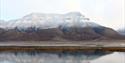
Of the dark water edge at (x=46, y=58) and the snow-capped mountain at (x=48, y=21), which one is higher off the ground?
the snow-capped mountain at (x=48, y=21)

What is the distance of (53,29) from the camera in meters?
4.70

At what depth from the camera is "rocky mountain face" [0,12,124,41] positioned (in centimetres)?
464

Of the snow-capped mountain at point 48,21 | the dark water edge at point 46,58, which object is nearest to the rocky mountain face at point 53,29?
the snow-capped mountain at point 48,21

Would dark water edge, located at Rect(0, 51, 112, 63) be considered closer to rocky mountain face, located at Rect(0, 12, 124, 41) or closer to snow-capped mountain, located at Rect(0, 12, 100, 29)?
rocky mountain face, located at Rect(0, 12, 124, 41)

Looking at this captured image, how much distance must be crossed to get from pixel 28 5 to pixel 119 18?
148 cm

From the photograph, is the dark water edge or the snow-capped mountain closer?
the dark water edge

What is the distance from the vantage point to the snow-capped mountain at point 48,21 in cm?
Result: 470

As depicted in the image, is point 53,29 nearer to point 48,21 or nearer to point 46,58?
point 48,21

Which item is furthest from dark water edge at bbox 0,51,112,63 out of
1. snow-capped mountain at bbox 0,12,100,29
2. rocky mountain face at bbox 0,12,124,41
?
snow-capped mountain at bbox 0,12,100,29

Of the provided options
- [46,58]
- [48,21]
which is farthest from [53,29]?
[46,58]

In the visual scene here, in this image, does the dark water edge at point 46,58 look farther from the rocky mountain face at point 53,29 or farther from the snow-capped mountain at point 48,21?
the snow-capped mountain at point 48,21

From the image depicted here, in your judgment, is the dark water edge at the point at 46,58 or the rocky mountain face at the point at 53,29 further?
the rocky mountain face at the point at 53,29

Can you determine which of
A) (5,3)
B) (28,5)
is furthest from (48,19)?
(5,3)

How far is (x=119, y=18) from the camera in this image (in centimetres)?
459
